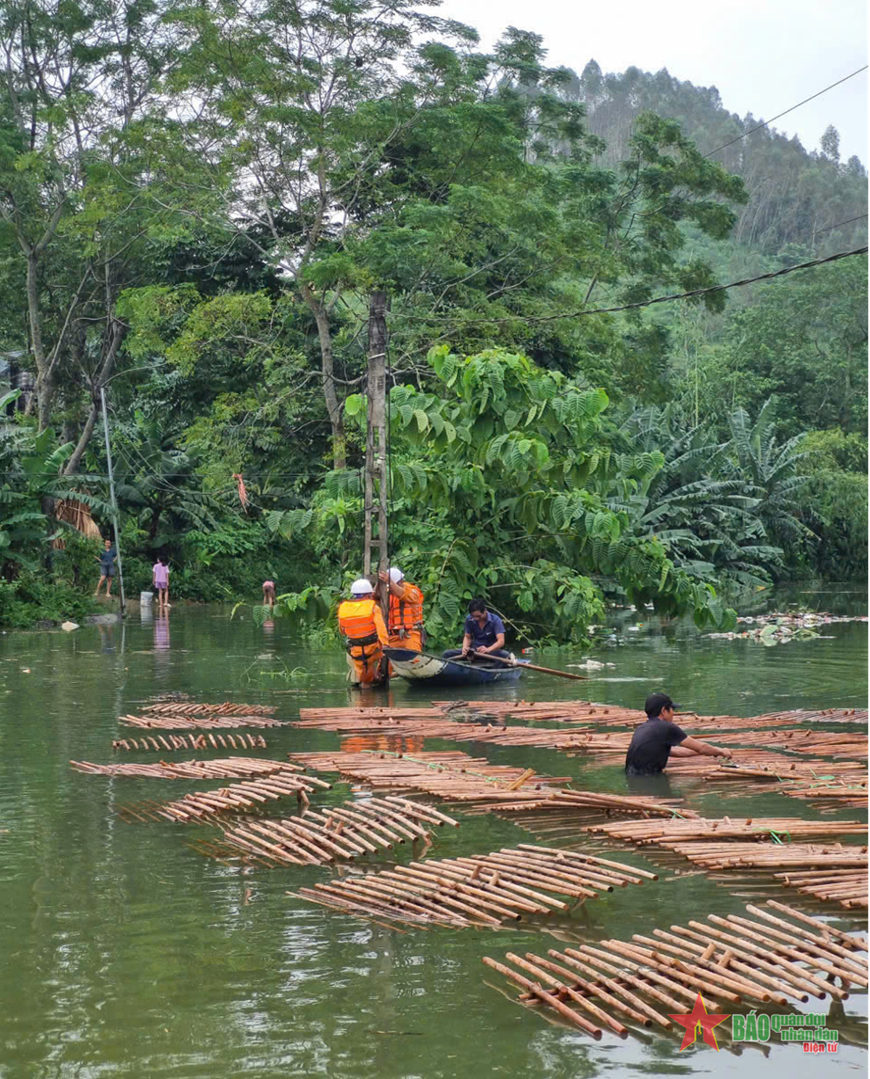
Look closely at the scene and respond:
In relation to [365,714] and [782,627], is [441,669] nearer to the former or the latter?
[365,714]

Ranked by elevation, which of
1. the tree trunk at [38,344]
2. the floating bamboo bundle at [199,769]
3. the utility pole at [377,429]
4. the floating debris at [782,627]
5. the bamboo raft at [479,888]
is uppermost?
the tree trunk at [38,344]

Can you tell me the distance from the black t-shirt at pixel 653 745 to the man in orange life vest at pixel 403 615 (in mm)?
6628

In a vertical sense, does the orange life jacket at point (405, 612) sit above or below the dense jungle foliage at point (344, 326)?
below

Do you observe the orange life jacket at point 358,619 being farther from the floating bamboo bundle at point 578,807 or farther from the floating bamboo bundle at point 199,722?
the floating bamboo bundle at point 578,807

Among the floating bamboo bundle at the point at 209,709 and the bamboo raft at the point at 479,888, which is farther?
the floating bamboo bundle at the point at 209,709

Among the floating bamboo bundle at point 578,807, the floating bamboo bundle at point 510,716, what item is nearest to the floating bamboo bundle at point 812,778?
the floating bamboo bundle at point 578,807

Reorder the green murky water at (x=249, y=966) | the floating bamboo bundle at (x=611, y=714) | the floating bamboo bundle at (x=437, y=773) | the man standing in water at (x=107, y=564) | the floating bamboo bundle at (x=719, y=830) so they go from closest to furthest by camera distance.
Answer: the green murky water at (x=249, y=966), the floating bamboo bundle at (x=719, y=830), the floating bamboo bundle at (x=437, y=773), the floating bamboo bundle at (x=611, y=714), the man standing in water at (x=107, y=564)

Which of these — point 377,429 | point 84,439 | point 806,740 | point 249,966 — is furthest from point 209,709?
point 84,439

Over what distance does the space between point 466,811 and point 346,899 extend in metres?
2.20

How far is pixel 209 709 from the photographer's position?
1480 cm

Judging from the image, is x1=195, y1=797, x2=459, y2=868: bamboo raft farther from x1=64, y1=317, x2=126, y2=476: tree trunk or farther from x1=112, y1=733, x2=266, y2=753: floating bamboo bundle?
x1=64, y1=317, x2=126, y2=476: tree trunk

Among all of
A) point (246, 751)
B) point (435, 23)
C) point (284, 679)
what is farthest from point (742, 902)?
point (435, 23)

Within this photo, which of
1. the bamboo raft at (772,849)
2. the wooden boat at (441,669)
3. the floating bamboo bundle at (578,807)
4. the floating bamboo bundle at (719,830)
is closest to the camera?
the bamboo raft at (772,849)

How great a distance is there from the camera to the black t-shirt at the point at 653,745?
10219mm
